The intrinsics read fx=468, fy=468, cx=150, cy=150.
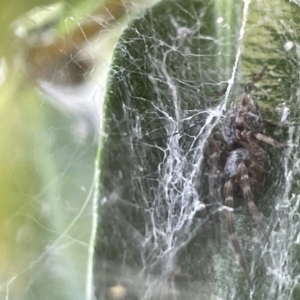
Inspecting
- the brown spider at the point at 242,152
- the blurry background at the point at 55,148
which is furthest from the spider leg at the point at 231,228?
the blurry background at the point at 55,148

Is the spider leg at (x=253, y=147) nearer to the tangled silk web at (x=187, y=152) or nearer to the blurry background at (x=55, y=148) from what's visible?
the tangled silk web at (x=187, y=152)

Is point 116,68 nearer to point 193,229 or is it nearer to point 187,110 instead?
point 187,110

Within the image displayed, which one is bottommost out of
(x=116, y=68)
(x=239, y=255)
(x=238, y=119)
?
(x=239, y=255)

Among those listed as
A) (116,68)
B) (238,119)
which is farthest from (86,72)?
(238,119)

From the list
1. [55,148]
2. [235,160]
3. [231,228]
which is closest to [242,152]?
[235,160]

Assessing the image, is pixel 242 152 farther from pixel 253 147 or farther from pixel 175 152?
pixel 175 152

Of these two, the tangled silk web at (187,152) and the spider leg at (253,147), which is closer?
the tangled silk web at (187,152)

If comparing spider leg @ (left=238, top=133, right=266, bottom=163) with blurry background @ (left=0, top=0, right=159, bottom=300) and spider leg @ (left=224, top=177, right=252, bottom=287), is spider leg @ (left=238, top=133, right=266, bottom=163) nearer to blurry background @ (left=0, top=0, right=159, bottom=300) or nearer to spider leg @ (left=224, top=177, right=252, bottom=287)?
spider leg @ (left=224, top=177, right=252, bottom=287)

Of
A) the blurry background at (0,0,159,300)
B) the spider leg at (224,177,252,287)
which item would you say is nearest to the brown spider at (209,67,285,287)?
the spider leg at (224,177,252,287)
